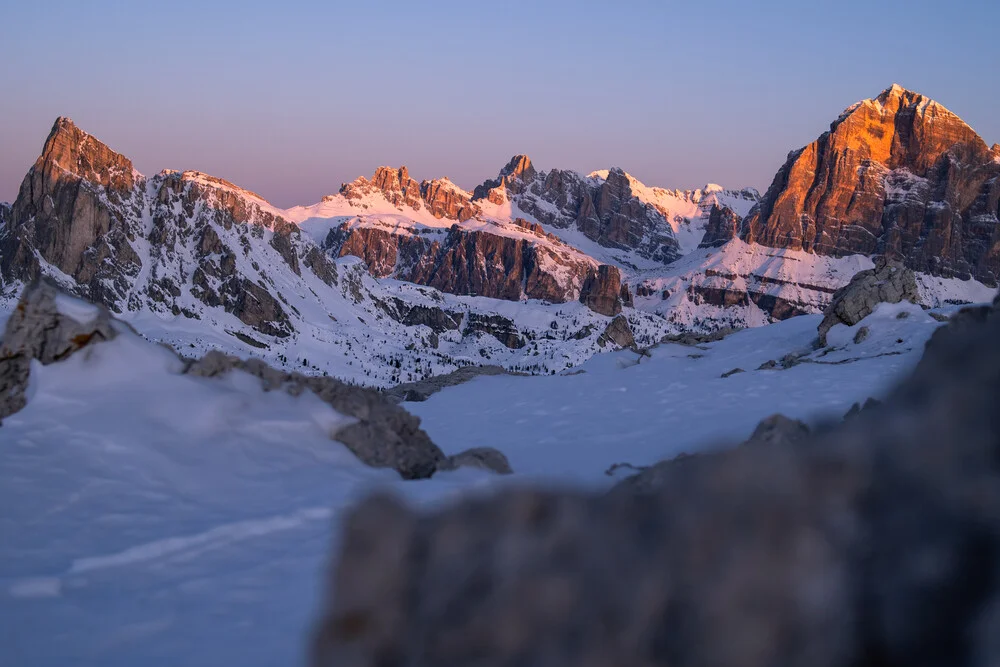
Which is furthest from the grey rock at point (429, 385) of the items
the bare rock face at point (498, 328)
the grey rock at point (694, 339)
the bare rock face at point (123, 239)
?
the bare rock face at point (498, 328)

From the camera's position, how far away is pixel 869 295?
25.2 metres

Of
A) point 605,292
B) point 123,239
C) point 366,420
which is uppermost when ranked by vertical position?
point 123,239

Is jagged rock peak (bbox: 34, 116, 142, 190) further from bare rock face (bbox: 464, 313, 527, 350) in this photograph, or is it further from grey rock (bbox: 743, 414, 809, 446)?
grey rock (bbox: 743, 414, 809, 446)

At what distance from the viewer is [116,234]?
109688mm

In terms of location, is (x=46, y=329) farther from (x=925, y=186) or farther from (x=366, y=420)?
(x=925, y=186)

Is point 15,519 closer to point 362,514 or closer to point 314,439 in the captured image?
point 314,439

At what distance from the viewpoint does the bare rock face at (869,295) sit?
983 inches

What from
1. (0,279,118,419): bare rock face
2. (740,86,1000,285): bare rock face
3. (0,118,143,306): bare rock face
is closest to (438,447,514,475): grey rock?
(0,279,118,419): bare rock face

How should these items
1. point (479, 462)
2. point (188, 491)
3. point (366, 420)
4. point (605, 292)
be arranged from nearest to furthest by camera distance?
point (188, 491) → point (366, 420) → point (479, 462) → point (605, 292)

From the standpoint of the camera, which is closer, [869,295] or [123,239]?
[869,295]

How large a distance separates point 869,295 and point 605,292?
164033 millimetres

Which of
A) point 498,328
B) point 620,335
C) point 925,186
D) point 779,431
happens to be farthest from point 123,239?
point 925,186

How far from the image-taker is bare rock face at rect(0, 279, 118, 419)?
8781mm

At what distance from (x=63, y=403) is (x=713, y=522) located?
8.52 meters
